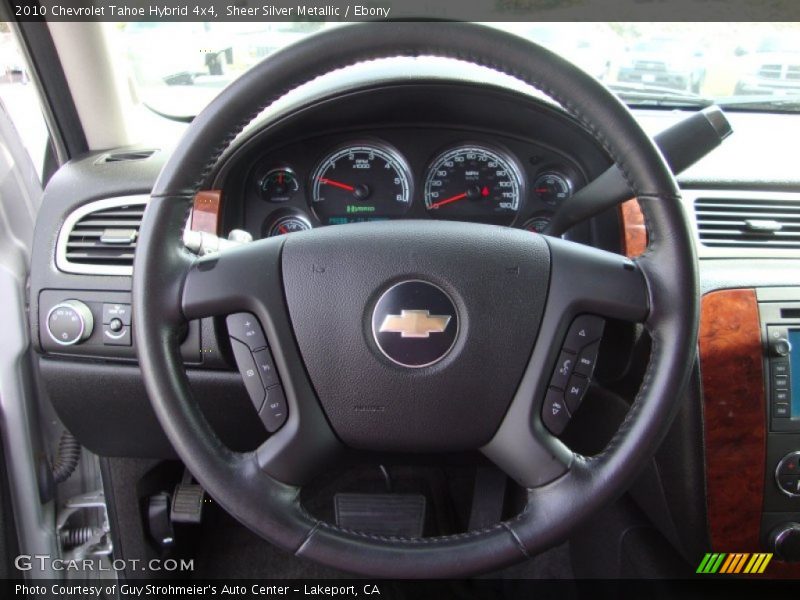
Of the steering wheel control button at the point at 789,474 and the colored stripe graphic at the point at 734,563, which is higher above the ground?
the steering wheel control button at the point at 789,474

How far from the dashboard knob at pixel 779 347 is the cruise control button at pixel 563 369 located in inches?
20.3

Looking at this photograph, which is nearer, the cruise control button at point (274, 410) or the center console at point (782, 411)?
the cruise control button at point (274, 410)

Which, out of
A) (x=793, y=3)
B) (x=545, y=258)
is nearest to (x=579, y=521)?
(x=545, y=258)

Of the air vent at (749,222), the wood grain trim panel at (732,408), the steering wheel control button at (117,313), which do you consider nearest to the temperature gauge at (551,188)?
the air vent at (749,222)

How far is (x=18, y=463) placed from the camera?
1.52 meters

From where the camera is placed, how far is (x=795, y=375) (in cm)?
129

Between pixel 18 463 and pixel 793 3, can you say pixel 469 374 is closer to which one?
pixel 18 463

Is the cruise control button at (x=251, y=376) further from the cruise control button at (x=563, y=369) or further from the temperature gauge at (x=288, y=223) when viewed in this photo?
the temperature gauge at (x=288, y=223)

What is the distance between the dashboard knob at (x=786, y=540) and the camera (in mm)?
1318

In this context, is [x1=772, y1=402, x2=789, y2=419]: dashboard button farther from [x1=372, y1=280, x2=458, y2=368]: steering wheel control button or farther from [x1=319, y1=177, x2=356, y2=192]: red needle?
[x1=319, y1=177, x2=356, y2=192]: red needle

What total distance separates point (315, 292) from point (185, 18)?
0.81 metres

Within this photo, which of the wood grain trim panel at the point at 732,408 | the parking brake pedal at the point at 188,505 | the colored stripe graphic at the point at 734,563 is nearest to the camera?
the wood grain trim panel at the point at 732,408

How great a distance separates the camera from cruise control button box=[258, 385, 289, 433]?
0.97 metres

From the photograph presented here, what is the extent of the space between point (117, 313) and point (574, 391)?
0.84 m
